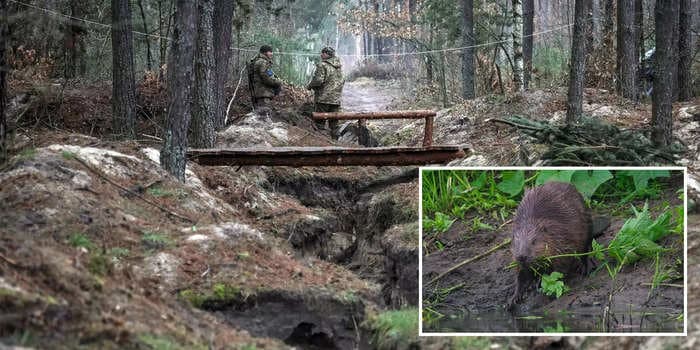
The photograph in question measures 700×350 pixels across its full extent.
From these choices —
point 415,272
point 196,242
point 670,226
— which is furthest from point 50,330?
point 415,272

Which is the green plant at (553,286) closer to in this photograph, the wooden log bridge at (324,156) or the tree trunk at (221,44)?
the wooden log bridge at (324,156)

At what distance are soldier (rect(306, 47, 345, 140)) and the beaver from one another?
1205 centimetres

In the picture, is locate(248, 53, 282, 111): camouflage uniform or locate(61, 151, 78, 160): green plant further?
locate(248, 53, 282, 111): camouflage uniform

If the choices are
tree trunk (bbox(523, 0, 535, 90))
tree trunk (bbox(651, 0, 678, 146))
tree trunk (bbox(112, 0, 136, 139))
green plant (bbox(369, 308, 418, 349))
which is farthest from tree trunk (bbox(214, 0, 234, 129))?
green plant (bbox(369, 308, 418, 349))

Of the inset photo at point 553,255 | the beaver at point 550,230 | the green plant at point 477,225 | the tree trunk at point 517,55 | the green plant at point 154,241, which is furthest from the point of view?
the tree trunk at point 517,55

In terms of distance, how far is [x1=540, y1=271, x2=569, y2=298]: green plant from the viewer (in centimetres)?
664

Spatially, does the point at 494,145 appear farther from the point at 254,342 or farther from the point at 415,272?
the point at 254,342

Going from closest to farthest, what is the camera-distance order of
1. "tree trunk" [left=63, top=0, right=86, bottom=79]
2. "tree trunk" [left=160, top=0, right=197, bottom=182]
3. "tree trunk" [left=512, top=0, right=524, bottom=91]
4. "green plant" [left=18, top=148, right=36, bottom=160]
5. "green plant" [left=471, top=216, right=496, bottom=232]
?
"green plant" [left=471, top=216, right=496, bottom=232] < "green plant" [left=18, top=148, right=36, bottom=160] < "tree trunk" [left=160, top=0, right=197, bottom=182] < "tree trunk" [left=63, top=0, right=86, bottom=79] < "tree trunk" [left=512, top=0, right=524, bottom=91]

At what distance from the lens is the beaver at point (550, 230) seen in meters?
6.84

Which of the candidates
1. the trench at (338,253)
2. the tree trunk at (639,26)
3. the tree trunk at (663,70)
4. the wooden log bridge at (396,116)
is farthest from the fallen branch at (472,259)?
the tree trunk at (639,26)

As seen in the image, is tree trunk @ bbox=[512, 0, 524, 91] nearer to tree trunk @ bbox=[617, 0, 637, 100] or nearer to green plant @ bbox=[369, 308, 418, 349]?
tree trunk @ bbox=[617, 0, 637, 100]

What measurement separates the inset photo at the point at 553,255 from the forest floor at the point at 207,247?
26cm

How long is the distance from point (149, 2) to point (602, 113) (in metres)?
14.1

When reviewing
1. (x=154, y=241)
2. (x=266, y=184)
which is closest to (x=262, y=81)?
(x=266, y=184)
